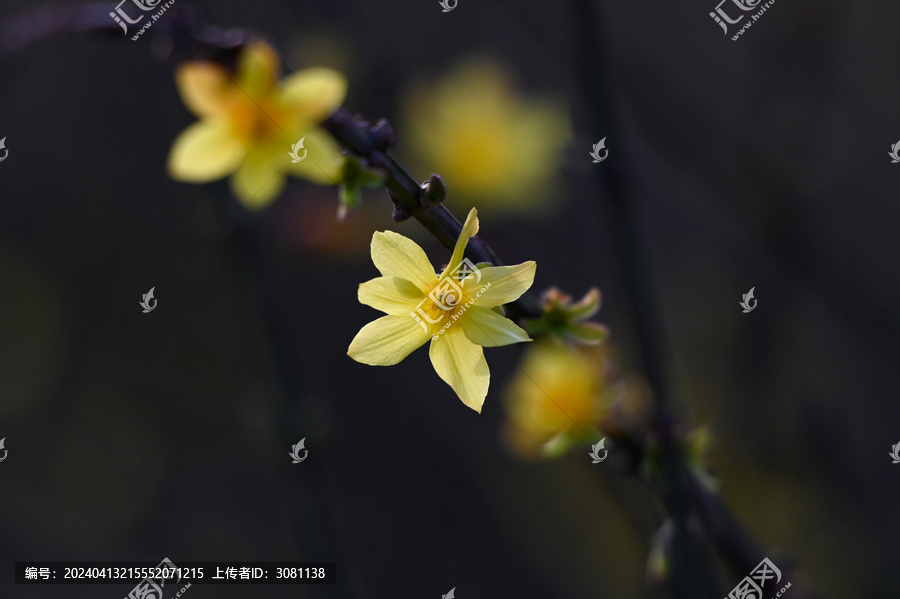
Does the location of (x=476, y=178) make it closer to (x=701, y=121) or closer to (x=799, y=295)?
(x=701, y=121)

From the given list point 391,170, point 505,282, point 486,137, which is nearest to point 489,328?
point 505,282

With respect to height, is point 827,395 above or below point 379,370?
above

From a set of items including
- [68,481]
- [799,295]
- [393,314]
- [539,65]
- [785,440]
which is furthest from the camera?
[68,481]

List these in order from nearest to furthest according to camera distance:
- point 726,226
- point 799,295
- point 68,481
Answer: point 799,295
point 726,226
point 68,481

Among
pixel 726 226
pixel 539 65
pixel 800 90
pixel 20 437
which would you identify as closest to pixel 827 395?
pixel 726 226

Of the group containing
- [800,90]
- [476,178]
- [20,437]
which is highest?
[800,90]

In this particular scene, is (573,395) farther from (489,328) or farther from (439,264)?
(439,264)

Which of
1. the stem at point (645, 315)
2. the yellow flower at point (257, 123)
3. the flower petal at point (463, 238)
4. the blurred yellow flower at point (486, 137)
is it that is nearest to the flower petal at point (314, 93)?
the yellow flower at point (257, 123)
